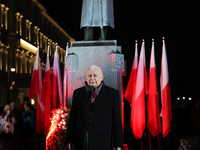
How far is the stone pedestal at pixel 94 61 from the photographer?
7.95m

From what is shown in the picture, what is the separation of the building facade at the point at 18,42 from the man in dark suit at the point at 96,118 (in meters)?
22.9

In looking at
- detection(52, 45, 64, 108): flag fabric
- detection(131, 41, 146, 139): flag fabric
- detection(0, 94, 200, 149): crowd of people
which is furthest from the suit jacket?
detection(0, 94, 200, 149): crowd of people

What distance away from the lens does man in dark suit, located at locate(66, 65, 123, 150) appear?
467cm

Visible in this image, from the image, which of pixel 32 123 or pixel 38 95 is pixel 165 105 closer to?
pixel 38 95

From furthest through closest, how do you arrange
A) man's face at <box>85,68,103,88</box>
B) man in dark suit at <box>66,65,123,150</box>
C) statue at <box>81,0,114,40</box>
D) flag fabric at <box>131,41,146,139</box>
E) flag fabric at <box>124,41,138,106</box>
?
flag fabric at <box>124,41,138,106</box>, flag fabric at <box>131,41,146,139</box>, statue at <box>81,0,114,40</box>, man's face at <box>85,68,103,88</box>, man in dark suit at <box>66,65,123,150</box>

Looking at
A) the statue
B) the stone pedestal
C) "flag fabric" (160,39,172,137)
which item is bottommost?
"flag fabric" (160,39,172,137)

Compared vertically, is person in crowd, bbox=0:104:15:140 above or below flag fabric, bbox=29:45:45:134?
below

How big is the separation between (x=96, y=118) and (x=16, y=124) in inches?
292

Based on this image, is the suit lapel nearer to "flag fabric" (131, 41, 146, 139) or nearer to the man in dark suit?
the man in dark suit

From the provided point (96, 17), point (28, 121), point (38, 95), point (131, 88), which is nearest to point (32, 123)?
point (28, 121)

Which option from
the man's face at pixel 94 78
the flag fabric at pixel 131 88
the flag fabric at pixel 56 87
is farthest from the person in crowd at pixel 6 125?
the man's face at pixel 94 78

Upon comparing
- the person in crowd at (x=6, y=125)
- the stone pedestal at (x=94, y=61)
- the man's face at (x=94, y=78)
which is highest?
the stone pedestal at (x=94, y=61)

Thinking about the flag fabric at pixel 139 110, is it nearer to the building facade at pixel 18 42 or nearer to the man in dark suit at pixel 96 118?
the man in dark suit at pixel 96 118

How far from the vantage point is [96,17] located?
851 cm
